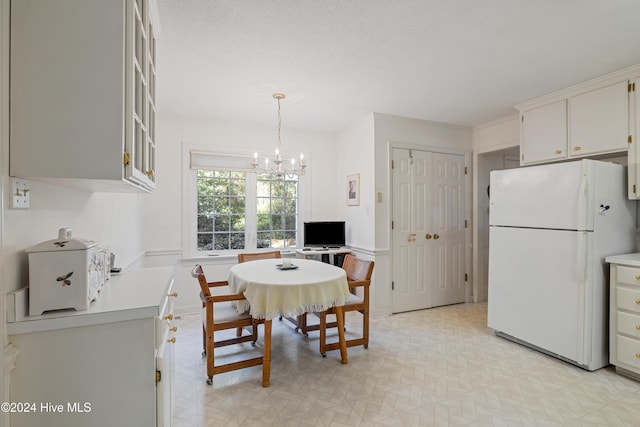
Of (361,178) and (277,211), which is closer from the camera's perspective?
(361,178)

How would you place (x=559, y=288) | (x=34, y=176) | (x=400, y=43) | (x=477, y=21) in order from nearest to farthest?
(x=34, y=176), (x=477, y=21), (x=400, y=43), (x=559, y=288)

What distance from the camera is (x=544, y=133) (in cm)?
330

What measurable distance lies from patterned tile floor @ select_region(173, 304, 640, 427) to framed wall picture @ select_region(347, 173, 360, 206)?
184 cm

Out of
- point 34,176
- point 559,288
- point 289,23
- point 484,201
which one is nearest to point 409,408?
point 559,288

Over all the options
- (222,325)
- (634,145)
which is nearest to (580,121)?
(634,145)

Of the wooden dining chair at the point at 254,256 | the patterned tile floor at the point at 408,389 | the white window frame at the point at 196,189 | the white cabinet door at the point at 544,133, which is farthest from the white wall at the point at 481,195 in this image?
the wooden dining chair at the point at 254,256

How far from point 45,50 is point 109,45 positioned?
0.62ft

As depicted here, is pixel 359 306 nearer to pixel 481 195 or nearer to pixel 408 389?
pixel 408 389

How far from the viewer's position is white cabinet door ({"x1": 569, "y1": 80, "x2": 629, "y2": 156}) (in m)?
2.71

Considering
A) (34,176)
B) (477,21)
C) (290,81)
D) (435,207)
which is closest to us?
(34,176)

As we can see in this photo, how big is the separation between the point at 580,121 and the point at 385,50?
7.06 ft

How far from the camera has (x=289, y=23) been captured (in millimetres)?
2021

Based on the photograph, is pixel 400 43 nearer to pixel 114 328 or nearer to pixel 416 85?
pixel 416 85

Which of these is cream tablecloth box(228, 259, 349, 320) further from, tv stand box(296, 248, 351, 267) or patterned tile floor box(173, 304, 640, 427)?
tv stand box(296, 248, 351, 267)
